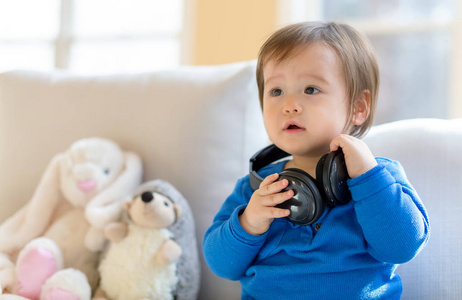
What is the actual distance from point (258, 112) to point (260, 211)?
0.49 metres

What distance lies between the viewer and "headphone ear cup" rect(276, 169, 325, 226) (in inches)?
33.3

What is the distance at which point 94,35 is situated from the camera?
112 inches

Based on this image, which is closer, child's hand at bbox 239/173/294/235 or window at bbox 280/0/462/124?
child's hand at bbox 239/173/294/235

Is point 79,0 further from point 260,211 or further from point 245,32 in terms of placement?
point 260,211

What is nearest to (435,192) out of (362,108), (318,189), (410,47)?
(362,108)

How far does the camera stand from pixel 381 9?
2.21 metres

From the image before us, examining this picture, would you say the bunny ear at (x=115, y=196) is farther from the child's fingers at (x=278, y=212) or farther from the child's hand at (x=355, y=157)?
the child's hand at (x=355, y=157)

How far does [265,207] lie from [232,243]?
0.38 feet

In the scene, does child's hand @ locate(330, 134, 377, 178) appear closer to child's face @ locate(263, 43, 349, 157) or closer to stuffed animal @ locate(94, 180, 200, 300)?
child's face @ locate(263, 43, 349, 157)

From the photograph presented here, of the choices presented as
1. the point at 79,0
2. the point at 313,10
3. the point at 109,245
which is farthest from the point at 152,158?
the point at 79,0

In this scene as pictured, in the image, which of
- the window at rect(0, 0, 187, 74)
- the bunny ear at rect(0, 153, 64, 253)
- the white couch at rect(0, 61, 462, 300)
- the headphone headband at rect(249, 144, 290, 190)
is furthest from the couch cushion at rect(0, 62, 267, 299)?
the window at rect(0, 0, 187, 74)

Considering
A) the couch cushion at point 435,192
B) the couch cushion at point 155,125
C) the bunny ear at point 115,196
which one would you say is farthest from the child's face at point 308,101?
the bunny ear at point 115,196

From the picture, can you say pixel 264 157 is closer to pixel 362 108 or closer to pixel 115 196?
pixel 362 108

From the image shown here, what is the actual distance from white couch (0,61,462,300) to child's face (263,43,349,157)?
25cm
